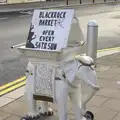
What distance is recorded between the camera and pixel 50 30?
12.0 feet

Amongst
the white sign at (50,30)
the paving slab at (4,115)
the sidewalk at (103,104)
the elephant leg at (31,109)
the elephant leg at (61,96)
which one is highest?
the white sign at (50,30)

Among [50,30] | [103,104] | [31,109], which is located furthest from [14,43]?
[50,30]

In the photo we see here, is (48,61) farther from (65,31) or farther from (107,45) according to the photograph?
(107,45)

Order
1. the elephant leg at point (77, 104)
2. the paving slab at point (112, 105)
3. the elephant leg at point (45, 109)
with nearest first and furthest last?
the elephant leg at point (77, 104) < the elephant leg at point (45, 109) < the paving slab at point (112, 105)

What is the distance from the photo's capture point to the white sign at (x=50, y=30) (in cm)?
356

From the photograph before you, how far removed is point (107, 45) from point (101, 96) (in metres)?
5.47

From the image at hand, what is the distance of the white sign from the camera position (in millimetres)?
3564

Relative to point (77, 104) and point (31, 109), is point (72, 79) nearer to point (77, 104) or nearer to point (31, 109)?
point (77, 104)

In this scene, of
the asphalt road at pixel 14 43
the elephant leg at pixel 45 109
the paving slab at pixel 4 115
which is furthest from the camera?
the asphalt road at pixel 14 43

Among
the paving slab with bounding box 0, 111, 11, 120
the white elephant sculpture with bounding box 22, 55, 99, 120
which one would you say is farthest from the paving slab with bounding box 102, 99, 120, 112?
the paving slab with bounding box 0, 111, 11, 120

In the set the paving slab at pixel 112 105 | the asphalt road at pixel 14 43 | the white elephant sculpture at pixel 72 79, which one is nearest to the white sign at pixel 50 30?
the white elephant sculpture at pixel 72 79

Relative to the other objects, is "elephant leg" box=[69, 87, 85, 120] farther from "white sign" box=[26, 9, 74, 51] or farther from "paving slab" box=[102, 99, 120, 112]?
"paving slab" box=[102, 99, 120, 112]

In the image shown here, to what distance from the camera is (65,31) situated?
356 cm

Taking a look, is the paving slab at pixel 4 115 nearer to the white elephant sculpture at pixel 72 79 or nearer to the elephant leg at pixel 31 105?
the elephant leg at pixel 31 105
